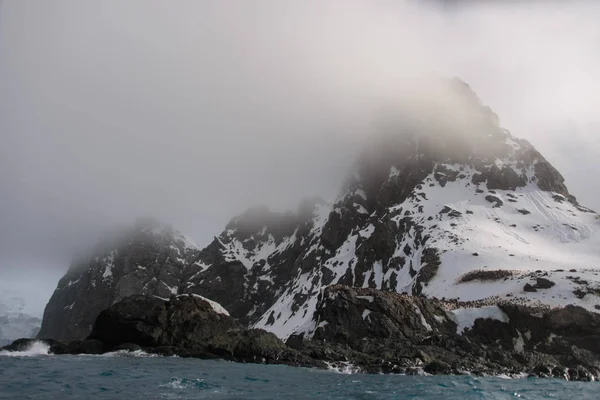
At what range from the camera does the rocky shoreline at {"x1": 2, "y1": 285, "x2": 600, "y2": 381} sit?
152ft

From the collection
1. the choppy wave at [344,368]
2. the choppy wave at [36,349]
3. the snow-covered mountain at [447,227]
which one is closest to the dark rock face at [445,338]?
the choppy wave at [344,368]

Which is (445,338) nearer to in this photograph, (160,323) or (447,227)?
(160,323)

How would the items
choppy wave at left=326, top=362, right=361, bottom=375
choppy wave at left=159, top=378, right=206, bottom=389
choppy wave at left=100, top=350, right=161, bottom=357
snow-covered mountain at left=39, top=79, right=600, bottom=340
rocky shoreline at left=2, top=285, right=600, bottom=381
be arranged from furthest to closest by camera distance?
snow-covered mountain at left=39, top=79, right=600, bottom=340 → choppy wave at left=100, top=350, right=161, bottom=357 → rocky shoreline at left=2, top=285, right=600, bottom=381 → choppy wave at left=326, top=362, right=361, bottom=375 → choppy wave at left=159, top=378, right=206, bottom=389

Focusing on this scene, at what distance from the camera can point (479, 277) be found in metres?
78.9

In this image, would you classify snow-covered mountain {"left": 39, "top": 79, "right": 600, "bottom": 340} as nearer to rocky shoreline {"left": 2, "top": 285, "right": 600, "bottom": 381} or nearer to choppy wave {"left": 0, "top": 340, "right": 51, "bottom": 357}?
rocky shoreline {"left": 2, "top": 285, "right": 600, "bottom": 381}

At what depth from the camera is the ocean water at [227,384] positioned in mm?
25328

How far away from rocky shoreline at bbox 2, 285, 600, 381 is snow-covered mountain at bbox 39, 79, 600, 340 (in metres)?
8.04

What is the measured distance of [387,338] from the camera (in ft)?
183

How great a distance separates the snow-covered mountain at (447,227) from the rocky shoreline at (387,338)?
26.4 ft

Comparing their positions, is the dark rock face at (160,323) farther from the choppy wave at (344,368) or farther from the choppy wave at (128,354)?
the choppy wave at (344,368)

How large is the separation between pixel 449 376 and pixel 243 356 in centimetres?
2170

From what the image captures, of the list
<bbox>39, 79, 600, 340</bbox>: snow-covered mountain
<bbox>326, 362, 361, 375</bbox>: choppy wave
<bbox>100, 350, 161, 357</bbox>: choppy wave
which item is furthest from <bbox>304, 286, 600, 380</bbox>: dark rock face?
<bbox>100, 350, 161, 357</bbox>: choppy wave

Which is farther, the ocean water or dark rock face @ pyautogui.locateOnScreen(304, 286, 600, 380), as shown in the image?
dark rock face @ pyautogui.locateOnScreen(304, 286, 600, 380)

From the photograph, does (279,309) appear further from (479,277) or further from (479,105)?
(479,105)
